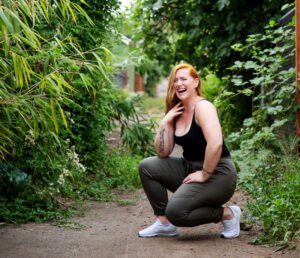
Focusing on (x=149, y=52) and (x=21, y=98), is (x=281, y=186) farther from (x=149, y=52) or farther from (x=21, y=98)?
(x=149, y=52)

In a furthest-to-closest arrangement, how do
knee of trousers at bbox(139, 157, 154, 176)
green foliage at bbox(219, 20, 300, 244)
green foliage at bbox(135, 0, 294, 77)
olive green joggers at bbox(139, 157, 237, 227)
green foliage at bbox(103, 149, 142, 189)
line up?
1. green foliage at bbox(135, 0, 294, 77)
2. green foliage at bbox(103, 149, 142, 189)
3. knee of trousers at bbox(139, 157, 154, 176)
4. green foliage at bbox(219, 20, 300, 244)
5. olive green joggers at bbox(139, 157, 237, 227)

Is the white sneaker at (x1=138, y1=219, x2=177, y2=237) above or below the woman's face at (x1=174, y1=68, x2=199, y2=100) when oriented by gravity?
below

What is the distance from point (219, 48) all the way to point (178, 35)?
2342mm

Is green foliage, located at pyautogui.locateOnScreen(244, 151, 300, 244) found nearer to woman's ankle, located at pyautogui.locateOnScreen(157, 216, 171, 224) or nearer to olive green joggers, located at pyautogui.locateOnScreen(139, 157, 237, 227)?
olive green joggers, located at pyautogui.locateOnScreen(139, 157, 237, 227)

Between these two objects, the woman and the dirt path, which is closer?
the dirt path

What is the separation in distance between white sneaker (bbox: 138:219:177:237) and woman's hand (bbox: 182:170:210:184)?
0.42m

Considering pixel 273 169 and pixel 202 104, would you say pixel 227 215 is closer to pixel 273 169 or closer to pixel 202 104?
pixel 202 104

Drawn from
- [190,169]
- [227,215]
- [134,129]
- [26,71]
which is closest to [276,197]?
[227,215]

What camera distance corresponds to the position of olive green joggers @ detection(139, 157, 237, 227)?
167 inches

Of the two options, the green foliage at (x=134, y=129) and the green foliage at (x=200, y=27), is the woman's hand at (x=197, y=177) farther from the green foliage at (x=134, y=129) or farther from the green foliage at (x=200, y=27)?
the green foliage at (x=200, y=27)

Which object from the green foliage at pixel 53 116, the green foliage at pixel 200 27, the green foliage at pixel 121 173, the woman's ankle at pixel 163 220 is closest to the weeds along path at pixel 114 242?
the woman's ankle at pixel 163 220

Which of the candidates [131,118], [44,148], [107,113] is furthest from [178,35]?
[44,148]

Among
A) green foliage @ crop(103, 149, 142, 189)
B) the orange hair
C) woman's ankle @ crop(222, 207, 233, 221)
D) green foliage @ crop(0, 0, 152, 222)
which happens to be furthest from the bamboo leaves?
green foliage @ crop(103, 149, 142, 189)

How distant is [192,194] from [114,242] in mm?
727
